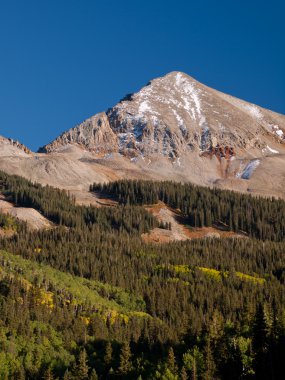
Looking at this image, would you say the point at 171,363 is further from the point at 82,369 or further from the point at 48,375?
the point at 48,375

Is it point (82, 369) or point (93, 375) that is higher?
point (82, 369)

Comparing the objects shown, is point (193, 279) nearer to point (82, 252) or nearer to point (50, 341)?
point (82, 252)

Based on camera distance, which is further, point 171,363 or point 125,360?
point 125,360

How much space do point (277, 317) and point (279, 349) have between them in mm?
7011

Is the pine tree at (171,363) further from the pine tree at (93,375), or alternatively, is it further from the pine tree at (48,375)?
the pine tree at (48,375)

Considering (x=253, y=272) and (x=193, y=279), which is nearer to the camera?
(x=193, y=279)

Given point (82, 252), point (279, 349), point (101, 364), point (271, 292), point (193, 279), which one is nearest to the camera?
point (279, 349)

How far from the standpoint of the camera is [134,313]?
141 metres

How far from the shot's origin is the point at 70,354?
111250 mm

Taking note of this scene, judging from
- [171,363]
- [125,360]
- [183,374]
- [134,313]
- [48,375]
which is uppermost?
[134,313]

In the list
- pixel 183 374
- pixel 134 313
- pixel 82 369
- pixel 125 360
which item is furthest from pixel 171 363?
pixel 134 313

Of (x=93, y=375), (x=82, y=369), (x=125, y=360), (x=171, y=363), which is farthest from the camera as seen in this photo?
(x=125, y=360)

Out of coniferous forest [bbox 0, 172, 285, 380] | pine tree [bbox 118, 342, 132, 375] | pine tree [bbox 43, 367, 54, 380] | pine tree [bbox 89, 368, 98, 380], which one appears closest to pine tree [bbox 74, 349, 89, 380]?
coniferous forest [bbox 0, 172, 285, 380]

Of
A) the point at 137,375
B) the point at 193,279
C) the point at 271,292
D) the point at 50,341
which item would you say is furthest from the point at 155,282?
the point at 137,375
